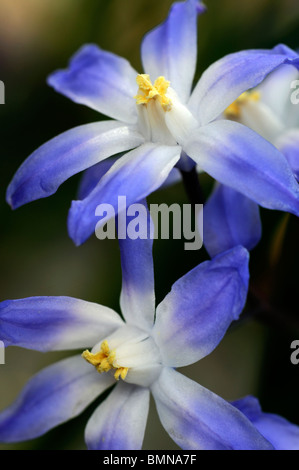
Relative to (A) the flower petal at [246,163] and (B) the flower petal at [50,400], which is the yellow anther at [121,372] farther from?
(A) the flower petal at [246,163]

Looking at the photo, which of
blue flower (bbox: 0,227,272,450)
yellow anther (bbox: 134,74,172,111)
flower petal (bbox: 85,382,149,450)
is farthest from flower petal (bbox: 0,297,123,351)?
yellow anther (bbox: 134,74,172,111)

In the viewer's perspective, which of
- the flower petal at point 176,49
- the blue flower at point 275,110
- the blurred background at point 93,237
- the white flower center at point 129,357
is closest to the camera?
the white flower center at point 129,357

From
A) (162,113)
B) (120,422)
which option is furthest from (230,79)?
(120,422)

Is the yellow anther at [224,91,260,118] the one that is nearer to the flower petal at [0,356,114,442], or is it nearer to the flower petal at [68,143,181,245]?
the flower petal at [68,143,181,245]

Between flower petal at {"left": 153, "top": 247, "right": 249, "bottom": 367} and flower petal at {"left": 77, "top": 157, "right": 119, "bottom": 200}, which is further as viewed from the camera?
flower petal at {"left": 77, "top": 157, "right": 119, "bottom": 200}

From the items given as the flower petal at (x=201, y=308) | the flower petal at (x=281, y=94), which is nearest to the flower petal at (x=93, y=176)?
the flower petal at (x=201, y=308)
